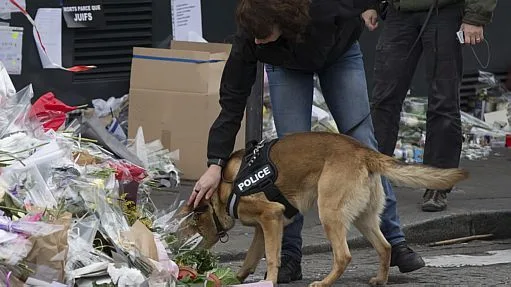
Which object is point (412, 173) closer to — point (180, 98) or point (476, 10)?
point (476, 10)

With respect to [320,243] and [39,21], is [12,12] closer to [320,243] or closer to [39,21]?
[39,21]

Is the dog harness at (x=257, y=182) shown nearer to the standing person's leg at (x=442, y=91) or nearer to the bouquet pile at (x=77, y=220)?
the bouquet pile at (x=77, y=220)

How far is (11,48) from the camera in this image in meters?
8.42

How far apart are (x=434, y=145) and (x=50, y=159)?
3190 mm

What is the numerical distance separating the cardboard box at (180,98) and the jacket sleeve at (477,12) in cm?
184

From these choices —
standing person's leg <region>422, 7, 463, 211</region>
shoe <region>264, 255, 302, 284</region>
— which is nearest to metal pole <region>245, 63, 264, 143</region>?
standing person's leg <region>422, 7, 463, 211</region>

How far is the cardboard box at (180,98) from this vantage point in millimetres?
8164

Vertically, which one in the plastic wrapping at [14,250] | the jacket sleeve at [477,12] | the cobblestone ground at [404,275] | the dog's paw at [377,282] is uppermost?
the jacket sleeve at [477,12]

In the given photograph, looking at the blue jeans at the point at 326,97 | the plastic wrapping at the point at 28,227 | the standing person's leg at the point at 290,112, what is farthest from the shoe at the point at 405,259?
the plastic wrapping at the point at 28,227

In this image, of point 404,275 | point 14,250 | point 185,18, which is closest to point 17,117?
point 14,250

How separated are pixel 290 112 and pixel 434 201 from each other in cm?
223

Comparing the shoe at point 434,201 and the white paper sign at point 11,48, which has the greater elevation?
the white paper sign at point 11,48

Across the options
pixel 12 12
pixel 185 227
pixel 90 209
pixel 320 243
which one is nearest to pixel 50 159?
pixel 90 209

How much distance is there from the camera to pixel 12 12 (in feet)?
27.5
